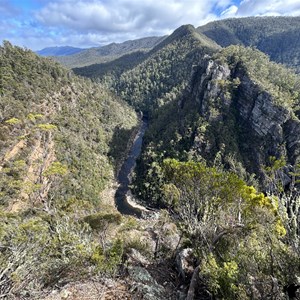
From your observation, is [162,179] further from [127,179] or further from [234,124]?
[234,124]

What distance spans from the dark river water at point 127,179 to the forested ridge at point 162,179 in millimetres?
2977

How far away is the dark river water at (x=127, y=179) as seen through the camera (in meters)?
62.7

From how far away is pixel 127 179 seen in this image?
76688 mm

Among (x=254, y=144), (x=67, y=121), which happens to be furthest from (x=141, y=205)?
(x=254, y=144)

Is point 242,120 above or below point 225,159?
above

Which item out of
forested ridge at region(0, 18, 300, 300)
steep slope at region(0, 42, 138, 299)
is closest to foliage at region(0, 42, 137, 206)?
steep slope at region(0, 42, 138, 299)

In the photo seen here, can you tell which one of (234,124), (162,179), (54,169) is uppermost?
(54,169)

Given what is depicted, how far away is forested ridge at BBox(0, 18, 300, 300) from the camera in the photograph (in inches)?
411

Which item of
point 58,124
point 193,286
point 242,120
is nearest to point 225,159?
point 242,120

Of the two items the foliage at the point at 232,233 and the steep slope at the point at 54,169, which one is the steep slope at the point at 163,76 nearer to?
the steep slope at the point at 54,169

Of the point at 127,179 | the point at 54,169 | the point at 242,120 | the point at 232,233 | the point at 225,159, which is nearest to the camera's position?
the point at 232,233

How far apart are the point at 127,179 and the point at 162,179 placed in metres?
49.5

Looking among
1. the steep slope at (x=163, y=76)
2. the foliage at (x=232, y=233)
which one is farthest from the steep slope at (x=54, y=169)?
the steep slope at (x=163, y=76)

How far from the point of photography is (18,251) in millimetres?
9617
